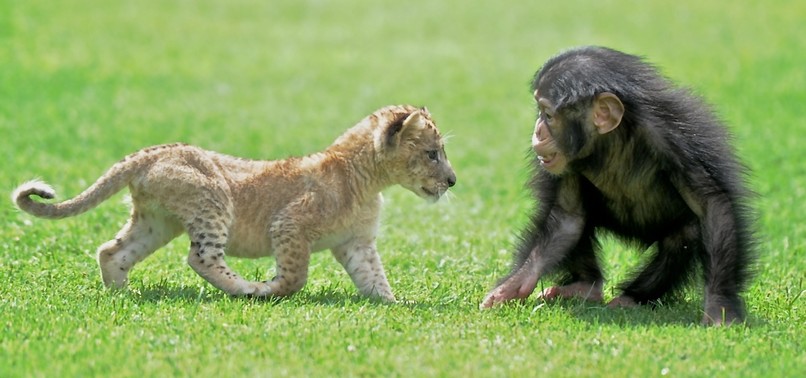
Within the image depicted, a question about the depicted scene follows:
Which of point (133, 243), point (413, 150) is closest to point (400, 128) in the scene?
point (413, 150)

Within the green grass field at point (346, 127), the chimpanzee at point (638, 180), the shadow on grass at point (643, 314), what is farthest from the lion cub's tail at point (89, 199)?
the shadow on grass at point (643, 314)

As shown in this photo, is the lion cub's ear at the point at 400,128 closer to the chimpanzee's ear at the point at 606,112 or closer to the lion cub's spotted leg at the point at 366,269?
the lion cub's spotted leg at the point at 366,269

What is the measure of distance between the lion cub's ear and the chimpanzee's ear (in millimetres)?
1224

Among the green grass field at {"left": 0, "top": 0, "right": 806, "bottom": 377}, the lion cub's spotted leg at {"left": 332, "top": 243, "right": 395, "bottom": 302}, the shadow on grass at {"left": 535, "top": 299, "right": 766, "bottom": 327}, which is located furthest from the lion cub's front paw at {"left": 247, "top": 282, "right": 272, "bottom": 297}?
the shadow on grass at {"left": 535, "top": 299, "right": 766, "bottom": 327}

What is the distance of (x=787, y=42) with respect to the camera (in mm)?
22734

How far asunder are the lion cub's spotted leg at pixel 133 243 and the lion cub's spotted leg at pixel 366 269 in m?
1.05

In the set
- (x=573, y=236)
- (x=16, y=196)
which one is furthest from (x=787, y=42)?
(x=16, y=196)

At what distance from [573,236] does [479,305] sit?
80 cm

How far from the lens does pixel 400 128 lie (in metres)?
7.99

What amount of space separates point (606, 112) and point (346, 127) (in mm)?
9784

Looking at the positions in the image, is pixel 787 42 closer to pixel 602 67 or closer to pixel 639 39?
pixel 639 39

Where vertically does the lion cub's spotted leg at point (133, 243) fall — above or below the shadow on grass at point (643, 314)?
above

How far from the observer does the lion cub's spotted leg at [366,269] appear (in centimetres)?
780

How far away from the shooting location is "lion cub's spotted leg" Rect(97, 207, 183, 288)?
7762mm
